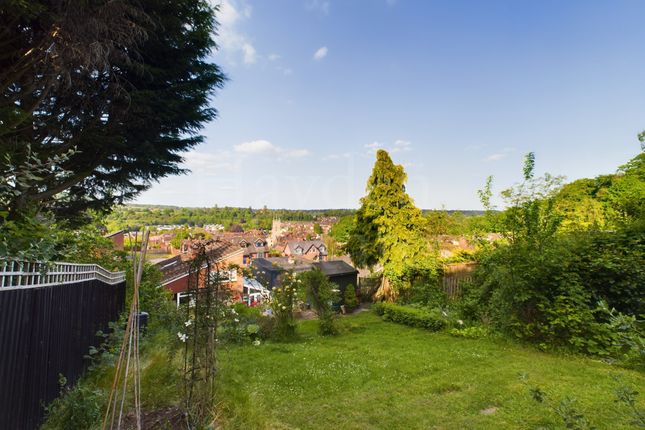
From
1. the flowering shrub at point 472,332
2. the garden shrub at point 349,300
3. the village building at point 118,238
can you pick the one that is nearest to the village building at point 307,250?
the garden shrub at point 349,300

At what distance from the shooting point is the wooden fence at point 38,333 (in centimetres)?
201

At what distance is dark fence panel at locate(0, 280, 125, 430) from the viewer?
2.01 meters

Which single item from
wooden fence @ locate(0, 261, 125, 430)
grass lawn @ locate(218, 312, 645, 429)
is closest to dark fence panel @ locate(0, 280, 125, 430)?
wooden fence @ locate(0, 261, 125, 430)

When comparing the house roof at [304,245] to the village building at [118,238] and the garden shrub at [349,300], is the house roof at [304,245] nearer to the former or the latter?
the village building at [118,238]

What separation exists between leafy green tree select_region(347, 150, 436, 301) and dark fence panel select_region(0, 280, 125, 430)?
1086 centimetres

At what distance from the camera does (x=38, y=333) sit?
246 centimetres

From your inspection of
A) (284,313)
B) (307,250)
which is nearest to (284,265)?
(284,313)

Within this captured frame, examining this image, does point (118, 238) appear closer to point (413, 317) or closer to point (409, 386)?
point (413, 317)

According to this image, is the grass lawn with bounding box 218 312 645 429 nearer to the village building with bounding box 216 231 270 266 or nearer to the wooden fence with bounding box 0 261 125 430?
the wooden fence with bounding box 0 261 125 430

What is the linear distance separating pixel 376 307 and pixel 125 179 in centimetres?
920

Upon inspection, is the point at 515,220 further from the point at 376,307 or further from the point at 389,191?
the point at 389,191

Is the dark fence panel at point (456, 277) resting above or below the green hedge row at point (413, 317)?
above

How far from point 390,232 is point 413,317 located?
5.04 meters

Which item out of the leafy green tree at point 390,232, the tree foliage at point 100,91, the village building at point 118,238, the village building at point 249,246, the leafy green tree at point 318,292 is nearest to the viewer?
the tree foliage at point 100,91
